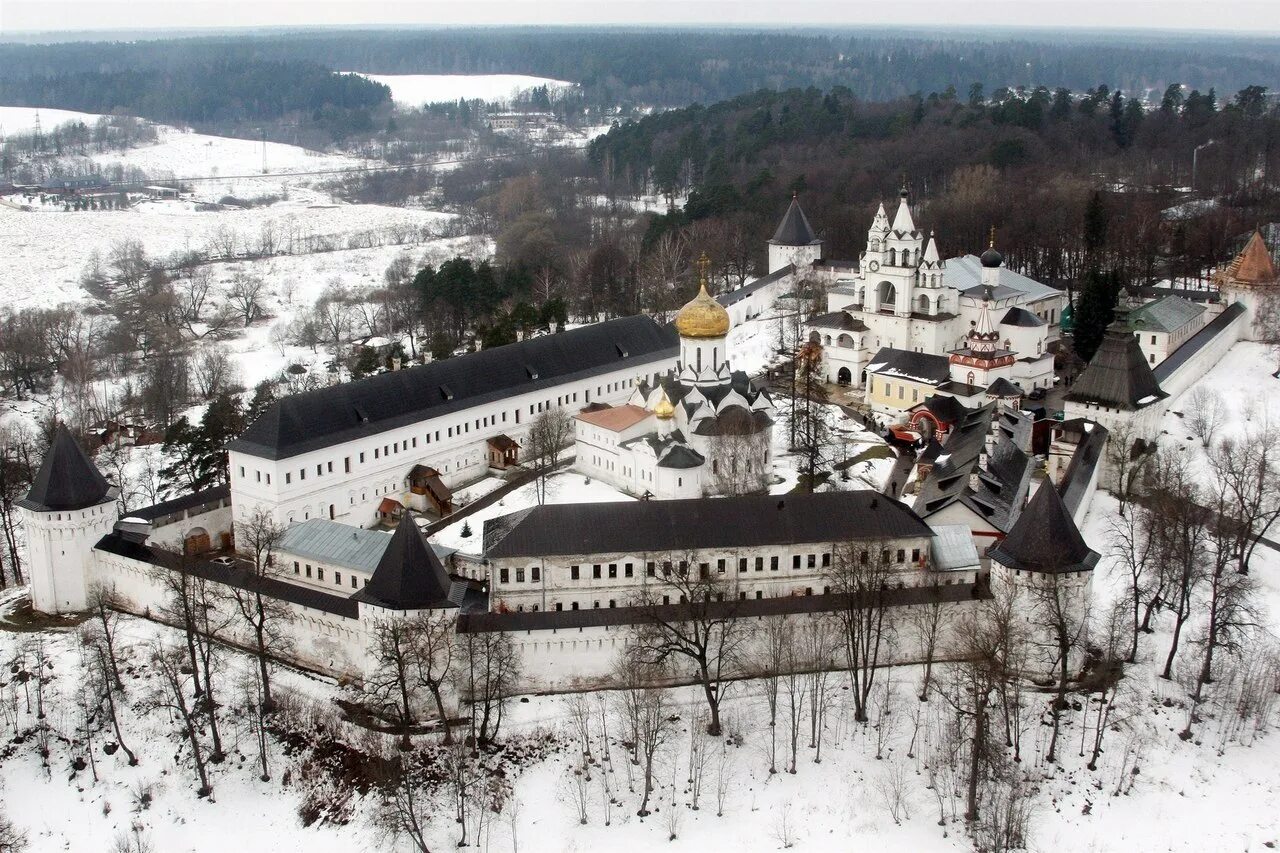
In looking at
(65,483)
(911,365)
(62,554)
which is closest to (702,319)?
(911,365)

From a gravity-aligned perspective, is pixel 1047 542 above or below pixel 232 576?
above

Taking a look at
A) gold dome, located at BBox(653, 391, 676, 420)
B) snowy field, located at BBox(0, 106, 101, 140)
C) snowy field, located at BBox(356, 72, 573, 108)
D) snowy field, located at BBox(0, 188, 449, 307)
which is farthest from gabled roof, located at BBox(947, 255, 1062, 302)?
snowy field, located at BBox(356, 72, 573, 108)

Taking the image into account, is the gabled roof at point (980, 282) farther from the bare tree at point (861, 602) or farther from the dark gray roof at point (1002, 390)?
the bare tree at point (861, 602)

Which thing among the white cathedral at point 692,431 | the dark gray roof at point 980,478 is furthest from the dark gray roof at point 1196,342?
the white cathedral at point 692,431

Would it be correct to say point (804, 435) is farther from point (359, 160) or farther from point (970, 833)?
point (359, 160)

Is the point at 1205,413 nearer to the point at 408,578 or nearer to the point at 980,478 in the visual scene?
the point at 980,478

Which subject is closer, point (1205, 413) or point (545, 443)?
point (545, 443)
